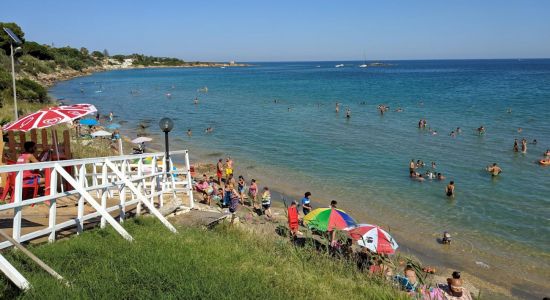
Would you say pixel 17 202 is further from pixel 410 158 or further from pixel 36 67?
pixel 36 67

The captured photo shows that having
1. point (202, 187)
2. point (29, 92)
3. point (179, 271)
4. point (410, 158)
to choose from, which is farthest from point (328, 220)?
point (29, 92)

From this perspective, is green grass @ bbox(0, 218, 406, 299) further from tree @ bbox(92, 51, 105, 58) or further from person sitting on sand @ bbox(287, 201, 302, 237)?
tree @ bbox(92, 51, 105, 58)

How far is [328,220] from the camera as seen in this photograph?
1054 cm

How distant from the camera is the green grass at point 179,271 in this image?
4.85 meters

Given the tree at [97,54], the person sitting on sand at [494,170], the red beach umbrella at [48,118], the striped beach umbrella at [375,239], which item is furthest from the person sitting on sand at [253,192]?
the tree at [97,54]

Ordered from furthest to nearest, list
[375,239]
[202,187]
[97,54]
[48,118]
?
[97,54]
[202,187]
[375,239]
[48,118]

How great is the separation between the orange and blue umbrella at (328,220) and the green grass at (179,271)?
3.23 metres

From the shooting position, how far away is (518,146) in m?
25.8

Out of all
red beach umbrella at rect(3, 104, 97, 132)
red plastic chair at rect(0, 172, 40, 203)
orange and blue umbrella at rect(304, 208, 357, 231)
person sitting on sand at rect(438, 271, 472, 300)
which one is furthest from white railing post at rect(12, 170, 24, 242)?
person sitting on sand at rect(438, 271, 472, 300)

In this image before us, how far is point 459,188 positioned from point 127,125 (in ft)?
91.3

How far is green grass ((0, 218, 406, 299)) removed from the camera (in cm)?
485

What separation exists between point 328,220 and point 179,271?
5754 millimetres

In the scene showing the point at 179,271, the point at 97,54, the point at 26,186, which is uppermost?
the point at 97,54

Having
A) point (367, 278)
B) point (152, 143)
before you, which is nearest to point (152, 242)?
point (367, 278)
